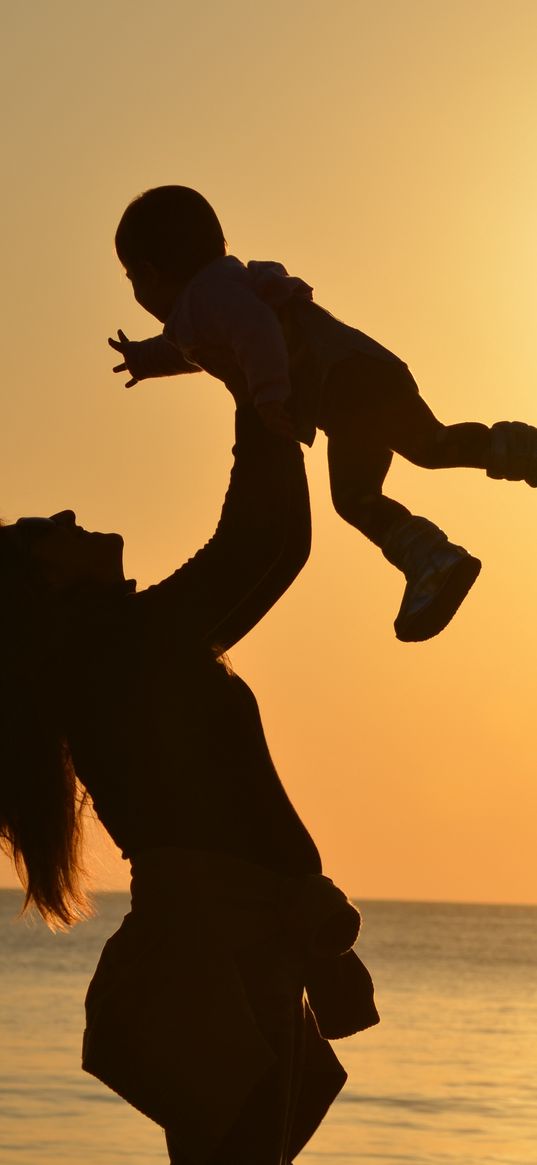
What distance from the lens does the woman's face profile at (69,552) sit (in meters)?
3.78

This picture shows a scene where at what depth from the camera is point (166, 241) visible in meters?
3.89

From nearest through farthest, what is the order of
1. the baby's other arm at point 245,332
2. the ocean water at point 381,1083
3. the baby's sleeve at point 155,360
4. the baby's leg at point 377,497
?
the baby's other arm at point 245,332
the baby's leg at point 377,497
the baby's sleeve at point 155,360
the ocean water at point 381,1083

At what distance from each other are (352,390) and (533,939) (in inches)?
3031

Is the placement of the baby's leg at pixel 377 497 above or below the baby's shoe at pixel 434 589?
above

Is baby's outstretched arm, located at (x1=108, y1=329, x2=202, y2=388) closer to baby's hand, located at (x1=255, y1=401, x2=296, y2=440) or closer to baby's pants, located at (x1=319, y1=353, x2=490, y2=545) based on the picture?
baby's pants, located at (x1=319, y1=353, x2=490, y2=545)

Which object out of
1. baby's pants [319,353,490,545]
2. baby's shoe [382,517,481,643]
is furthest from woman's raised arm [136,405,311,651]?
baby's pants [319,353,490,545]

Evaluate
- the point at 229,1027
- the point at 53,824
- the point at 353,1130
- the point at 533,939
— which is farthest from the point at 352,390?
the point at 533,939

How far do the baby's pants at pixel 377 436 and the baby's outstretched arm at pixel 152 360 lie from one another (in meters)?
0.40

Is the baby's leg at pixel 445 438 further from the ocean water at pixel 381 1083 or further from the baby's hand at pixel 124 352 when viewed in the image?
the ocean water at pixel 381 1083

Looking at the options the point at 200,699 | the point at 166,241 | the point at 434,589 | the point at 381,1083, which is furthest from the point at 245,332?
the point at 381,1083

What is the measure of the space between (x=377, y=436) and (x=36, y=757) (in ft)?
3.30

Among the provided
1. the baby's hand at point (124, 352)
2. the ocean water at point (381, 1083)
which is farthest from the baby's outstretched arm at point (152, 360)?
the ocean water at point (381, 1083)

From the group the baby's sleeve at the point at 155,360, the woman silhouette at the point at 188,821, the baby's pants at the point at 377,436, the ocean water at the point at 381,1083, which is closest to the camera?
the woman silhouette at the point at 188,821

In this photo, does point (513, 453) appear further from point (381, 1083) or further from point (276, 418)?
point (381, 1083)
